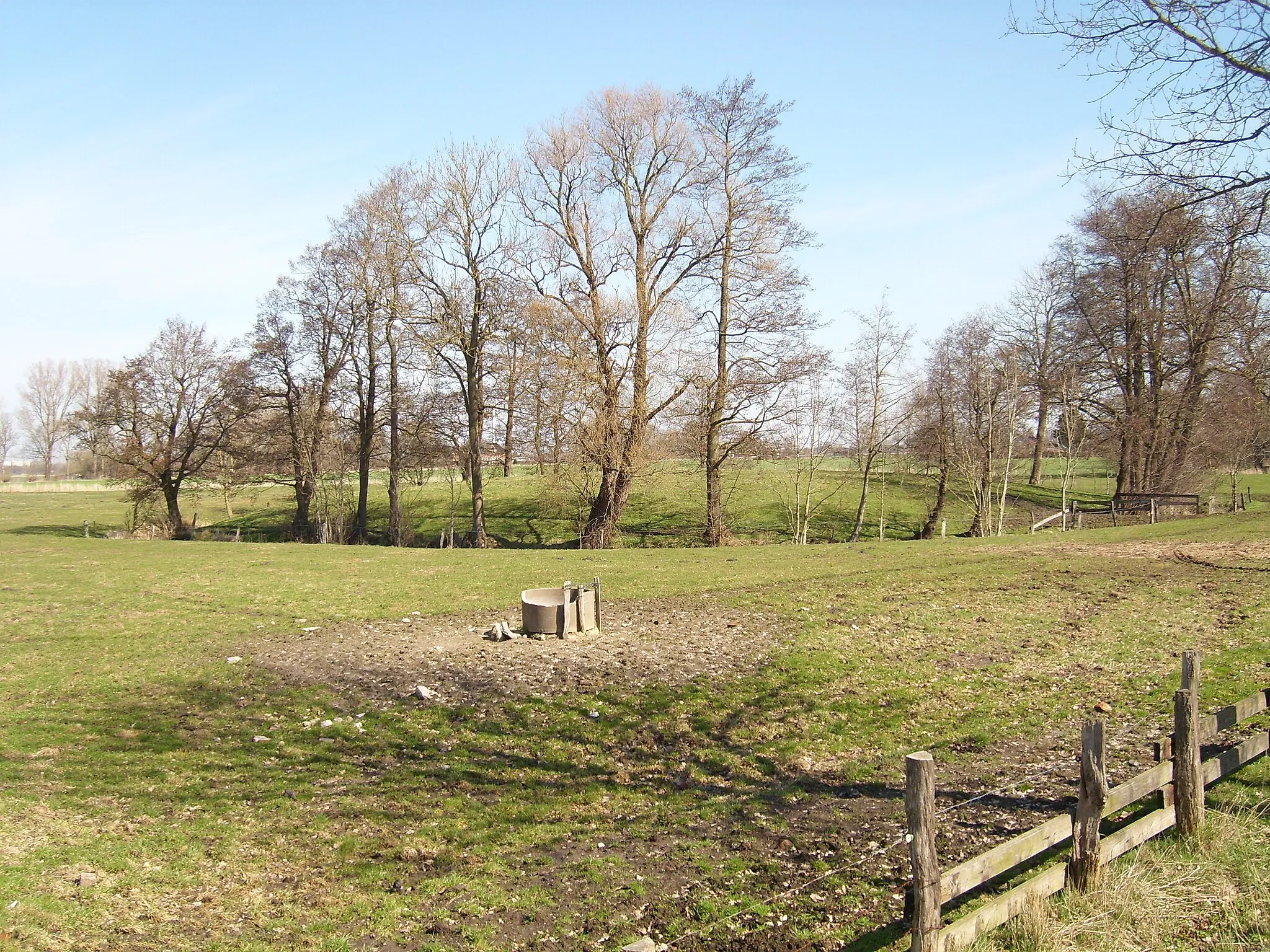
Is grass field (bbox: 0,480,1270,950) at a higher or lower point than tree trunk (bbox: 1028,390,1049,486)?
lower

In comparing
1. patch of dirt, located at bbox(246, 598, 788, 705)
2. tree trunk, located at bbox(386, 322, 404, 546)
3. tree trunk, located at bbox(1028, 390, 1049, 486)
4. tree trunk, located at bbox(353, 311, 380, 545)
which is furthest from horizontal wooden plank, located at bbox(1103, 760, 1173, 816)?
tree trunk, located at bbox(1028, 390, 1049, 486)

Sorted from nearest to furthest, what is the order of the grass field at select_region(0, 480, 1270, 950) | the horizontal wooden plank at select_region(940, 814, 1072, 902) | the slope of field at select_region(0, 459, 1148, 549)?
the horizontal wooden plank at select_region(940, 814, 1072, 902), the grass field at select_region(0, 480, 1270, 950), the slope of field at select_region(0, 459, 1148, 549)

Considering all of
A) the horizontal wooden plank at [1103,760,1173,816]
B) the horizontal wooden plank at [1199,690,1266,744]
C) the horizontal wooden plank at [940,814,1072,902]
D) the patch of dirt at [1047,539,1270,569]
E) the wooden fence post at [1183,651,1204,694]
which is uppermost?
the wooden fence post at [1183,651,1204,694]

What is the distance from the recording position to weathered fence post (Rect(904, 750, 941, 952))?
4348mm

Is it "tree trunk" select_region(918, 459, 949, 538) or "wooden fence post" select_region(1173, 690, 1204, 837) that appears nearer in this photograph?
"wooden fence post" select_region(1173, 690, 1204, 837)

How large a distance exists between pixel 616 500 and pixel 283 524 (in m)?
21.1

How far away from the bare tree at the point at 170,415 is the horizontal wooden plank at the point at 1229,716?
38.5m

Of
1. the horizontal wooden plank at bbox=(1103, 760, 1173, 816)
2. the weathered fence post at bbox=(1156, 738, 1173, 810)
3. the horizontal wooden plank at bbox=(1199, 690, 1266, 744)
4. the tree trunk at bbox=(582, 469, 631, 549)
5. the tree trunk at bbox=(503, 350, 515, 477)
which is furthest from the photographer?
the tree trunk at bbox=(503, 350, 515, 477)

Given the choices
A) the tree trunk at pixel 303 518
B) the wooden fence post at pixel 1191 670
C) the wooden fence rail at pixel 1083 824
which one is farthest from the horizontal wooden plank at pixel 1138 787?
the tree trunk at pixel 303 518

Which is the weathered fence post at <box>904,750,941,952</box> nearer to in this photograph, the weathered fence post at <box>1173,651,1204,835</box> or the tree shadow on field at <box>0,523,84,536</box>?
the weathered fence post at <box>1173,651,1204,835</box>

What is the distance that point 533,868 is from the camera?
623cm

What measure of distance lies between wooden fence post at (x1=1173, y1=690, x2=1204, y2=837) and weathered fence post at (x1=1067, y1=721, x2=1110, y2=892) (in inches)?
44.5

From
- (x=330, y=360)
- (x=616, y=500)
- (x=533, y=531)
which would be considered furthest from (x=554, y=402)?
(x=330, y=360)

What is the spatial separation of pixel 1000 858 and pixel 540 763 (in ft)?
16.3
